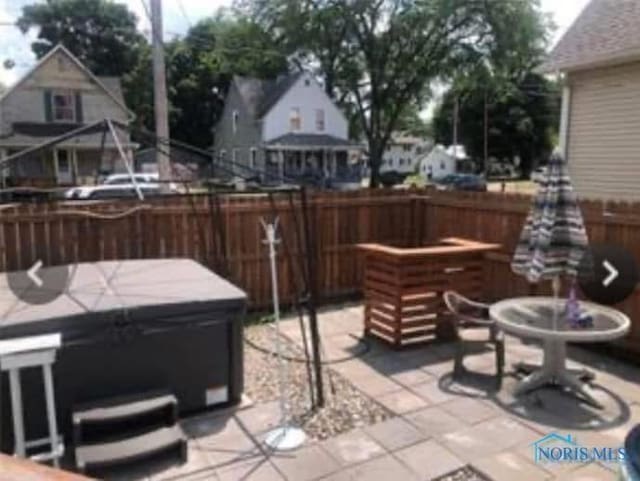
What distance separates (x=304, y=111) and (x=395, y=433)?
2754 cm

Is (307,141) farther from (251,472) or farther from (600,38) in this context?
(251,472)

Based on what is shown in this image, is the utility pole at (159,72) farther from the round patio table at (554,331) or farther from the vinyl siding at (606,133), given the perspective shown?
the vinyl siding at (606,133)

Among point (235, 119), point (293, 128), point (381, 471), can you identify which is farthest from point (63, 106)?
point (381, 471)

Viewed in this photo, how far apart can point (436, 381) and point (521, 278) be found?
91.8 inches

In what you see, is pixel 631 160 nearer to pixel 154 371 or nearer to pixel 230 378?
pixel 230 378

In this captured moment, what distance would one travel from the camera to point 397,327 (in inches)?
213

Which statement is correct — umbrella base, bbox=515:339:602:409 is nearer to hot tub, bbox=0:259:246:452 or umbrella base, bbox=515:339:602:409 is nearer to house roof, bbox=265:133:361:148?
hot tub, bbox=0:259:246:452

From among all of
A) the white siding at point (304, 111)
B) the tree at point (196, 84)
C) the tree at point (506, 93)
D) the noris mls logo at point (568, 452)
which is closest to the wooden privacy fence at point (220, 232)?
the noris mls logo at point (568, 452)

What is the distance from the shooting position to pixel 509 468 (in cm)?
328

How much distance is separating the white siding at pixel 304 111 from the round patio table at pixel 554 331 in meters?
26.1

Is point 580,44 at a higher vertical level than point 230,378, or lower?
higher

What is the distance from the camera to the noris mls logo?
11.0 ft

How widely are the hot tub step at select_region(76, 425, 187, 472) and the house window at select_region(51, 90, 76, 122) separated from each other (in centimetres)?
2482

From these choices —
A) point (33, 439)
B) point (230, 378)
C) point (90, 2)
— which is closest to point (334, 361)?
point (230, 378)
